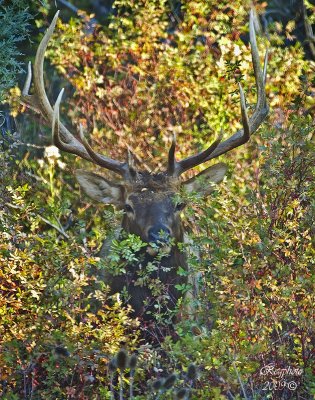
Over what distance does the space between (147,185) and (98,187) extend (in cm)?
55

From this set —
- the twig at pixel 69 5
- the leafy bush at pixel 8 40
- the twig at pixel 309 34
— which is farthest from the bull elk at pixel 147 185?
the twig at pixel 69 5

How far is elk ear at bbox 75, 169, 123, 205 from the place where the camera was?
28.8ft

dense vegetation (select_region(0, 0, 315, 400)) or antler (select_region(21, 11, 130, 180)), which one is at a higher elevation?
antler (select_region(21, 11, 130, 180))

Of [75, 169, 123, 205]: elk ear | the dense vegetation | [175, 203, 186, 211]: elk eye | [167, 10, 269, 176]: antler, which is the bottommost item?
the dense vegetation

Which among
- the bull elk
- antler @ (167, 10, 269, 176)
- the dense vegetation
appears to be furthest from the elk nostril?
antler @ (167, 10, 269, 176)

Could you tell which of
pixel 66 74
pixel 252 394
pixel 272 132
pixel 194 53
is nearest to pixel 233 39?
pixel 194 53

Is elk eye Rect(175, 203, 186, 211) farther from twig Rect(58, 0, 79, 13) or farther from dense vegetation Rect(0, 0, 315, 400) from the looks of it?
twig Rect(58, 0, 79, 13)

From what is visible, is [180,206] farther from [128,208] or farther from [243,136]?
[243,136]

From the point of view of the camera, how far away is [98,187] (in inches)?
348

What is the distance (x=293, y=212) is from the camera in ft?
23.1

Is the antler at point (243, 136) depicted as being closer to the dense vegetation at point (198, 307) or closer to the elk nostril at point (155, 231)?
the dense vegetation at point (198, 307)

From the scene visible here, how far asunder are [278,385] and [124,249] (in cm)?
118

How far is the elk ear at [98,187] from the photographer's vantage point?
8.77 metres

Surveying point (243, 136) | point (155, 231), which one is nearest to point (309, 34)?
point (243, 136)
